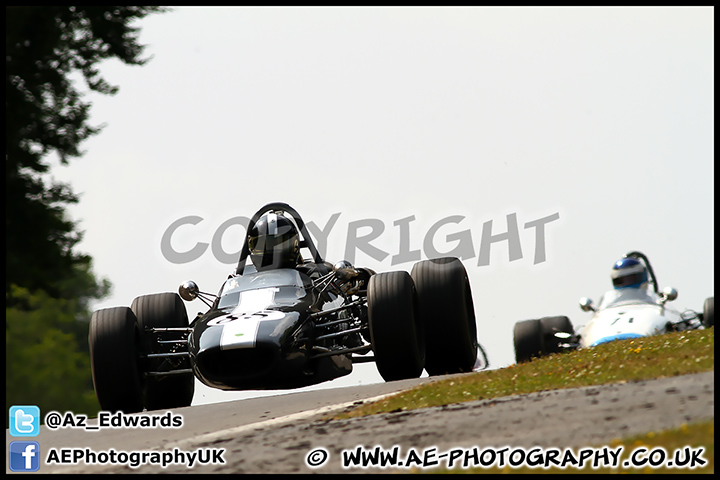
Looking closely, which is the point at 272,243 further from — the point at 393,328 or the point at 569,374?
the point at 569,374

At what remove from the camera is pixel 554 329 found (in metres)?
19.3

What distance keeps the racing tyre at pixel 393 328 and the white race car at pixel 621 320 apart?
20.7 feet

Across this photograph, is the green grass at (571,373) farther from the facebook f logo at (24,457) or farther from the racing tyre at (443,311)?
the facebook f logo at (24,457)

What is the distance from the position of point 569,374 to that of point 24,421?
5.46m

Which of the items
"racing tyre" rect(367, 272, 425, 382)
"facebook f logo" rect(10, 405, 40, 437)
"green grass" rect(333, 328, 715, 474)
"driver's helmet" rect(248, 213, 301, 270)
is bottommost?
"facebook f logo" rect(10, 405, 40, 437)

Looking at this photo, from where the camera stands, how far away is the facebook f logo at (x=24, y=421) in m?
9.97

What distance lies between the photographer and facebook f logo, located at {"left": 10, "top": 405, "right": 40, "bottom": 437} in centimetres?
997

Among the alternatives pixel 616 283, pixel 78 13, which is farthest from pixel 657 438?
pixel 78 13

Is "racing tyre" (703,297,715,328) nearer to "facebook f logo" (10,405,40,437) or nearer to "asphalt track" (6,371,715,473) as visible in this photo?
"asphalt track" (6,371,715,473)

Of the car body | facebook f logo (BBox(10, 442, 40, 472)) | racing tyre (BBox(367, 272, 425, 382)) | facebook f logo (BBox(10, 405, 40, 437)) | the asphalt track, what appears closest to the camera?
the asphalt track

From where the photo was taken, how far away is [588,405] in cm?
827

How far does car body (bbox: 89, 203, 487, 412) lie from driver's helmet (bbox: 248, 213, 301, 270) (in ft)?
0.65

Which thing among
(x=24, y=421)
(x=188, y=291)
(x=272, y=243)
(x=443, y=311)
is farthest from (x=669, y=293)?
(x=24, y=421)

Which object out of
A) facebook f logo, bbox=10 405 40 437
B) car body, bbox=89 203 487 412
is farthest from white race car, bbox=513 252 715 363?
facebook f logo, bbox=10 405 40 437
